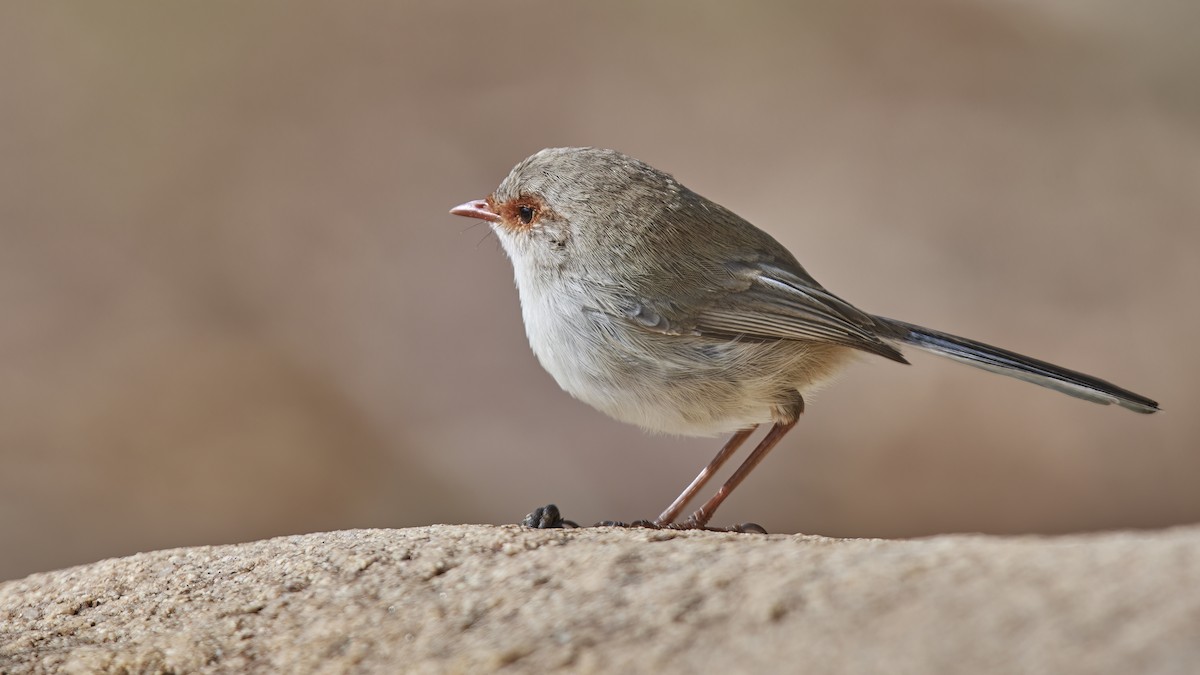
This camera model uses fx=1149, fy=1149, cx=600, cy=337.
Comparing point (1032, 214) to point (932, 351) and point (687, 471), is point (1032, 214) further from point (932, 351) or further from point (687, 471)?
point (932, 351)

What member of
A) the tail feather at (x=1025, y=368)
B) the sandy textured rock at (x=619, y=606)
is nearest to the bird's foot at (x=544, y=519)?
the sandy textured rock at (x=619, y=606)

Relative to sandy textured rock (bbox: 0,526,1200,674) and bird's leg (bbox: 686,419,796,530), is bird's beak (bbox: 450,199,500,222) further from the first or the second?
sandy textured rock (bbox: 0,526,1200,674)

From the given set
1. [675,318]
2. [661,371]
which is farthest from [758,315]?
[661,371]

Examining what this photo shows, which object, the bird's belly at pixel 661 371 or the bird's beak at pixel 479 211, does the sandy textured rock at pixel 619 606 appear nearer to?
the bird's belly at pixel 661 371

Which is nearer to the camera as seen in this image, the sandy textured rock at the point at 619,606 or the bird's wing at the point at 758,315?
the sandy textured rock at the point at 619,606

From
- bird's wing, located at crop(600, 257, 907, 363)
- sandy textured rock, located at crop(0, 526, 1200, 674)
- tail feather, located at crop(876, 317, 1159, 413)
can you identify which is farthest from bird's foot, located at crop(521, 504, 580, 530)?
tail feather, located at crop(876, 317, 1159, 413)

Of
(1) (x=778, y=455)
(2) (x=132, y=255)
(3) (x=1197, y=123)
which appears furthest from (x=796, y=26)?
(2) (x=132, y=255)
